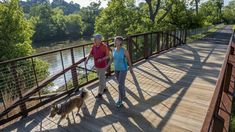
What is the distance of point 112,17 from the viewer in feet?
60.3

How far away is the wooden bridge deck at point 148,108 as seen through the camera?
304cm

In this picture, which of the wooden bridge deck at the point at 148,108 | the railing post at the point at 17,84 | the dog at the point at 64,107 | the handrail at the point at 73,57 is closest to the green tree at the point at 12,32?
the handrail at the point at 73,57

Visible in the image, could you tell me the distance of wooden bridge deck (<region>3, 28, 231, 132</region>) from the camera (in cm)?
304

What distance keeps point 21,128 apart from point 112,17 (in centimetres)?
1629

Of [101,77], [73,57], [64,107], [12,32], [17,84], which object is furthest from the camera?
[12,32]

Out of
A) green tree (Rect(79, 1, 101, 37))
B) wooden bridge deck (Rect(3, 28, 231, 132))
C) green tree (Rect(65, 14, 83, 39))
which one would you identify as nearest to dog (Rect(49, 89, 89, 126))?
wooden bridge deck (Rect(3, 28, 231, 132))

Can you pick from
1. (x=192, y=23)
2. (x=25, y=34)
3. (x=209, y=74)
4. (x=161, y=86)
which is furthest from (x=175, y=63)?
(x=192, y=23)

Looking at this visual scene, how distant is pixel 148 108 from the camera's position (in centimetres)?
354

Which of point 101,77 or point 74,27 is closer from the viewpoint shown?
point 101,77

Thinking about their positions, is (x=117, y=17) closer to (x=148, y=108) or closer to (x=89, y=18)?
(x=148, y=108)

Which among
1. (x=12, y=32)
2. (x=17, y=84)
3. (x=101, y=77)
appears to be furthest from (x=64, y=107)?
(x=12, y=32)

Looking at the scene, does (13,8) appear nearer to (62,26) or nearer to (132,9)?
(132,9)

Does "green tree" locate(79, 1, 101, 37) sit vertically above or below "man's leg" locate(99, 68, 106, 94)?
above

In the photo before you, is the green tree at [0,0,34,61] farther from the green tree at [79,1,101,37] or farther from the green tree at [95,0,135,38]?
the green tree at [79,1,101,37]
